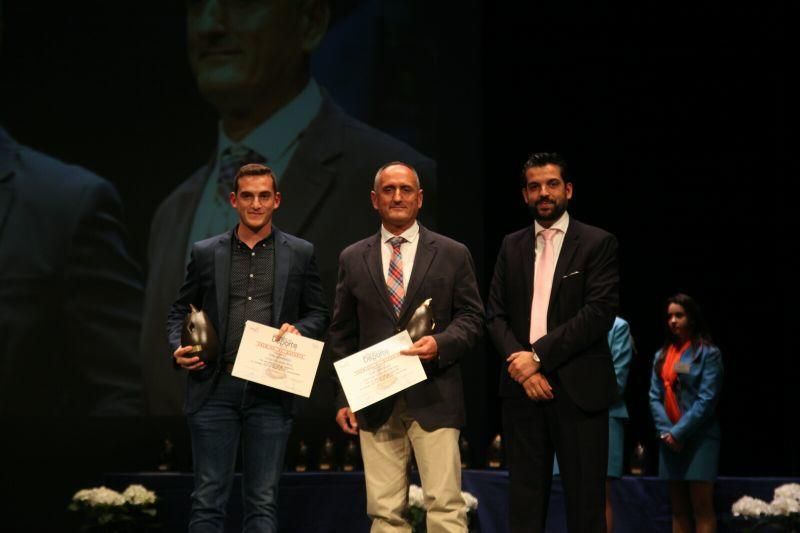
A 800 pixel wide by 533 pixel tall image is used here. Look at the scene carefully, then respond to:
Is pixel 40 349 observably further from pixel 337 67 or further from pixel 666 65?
pixel 666 65

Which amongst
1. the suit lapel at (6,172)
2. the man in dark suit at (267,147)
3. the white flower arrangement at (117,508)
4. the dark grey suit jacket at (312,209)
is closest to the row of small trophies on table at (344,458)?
the dark grey suit jacket at (312,209)

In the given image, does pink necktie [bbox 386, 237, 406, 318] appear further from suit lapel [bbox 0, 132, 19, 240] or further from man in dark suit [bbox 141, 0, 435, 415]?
suit lapel [bbox 0, 132, 19, 240]

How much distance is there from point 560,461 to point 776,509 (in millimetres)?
2263

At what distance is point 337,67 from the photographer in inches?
264

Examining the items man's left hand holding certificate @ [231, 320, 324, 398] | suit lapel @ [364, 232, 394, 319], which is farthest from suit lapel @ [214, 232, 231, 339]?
suit lapel @ [364, 232, 394, 319]

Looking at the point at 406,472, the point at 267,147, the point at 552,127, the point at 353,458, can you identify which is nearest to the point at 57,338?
the point at 267,147

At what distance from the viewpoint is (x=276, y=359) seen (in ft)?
11.0

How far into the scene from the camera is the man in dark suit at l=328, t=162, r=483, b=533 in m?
3.28

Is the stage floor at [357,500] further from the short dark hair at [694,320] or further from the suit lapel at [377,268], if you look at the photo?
the suit lapel at [377,268]

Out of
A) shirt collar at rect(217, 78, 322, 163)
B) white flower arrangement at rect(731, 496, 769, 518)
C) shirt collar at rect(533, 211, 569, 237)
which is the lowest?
white flower arrangement at rect(731, 496, 769, 518)

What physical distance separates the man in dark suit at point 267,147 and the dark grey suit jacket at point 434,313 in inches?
116

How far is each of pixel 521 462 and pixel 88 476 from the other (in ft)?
13.0

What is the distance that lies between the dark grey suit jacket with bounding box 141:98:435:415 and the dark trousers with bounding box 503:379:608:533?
3107 mm

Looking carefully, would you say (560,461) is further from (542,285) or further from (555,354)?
(542,285)
